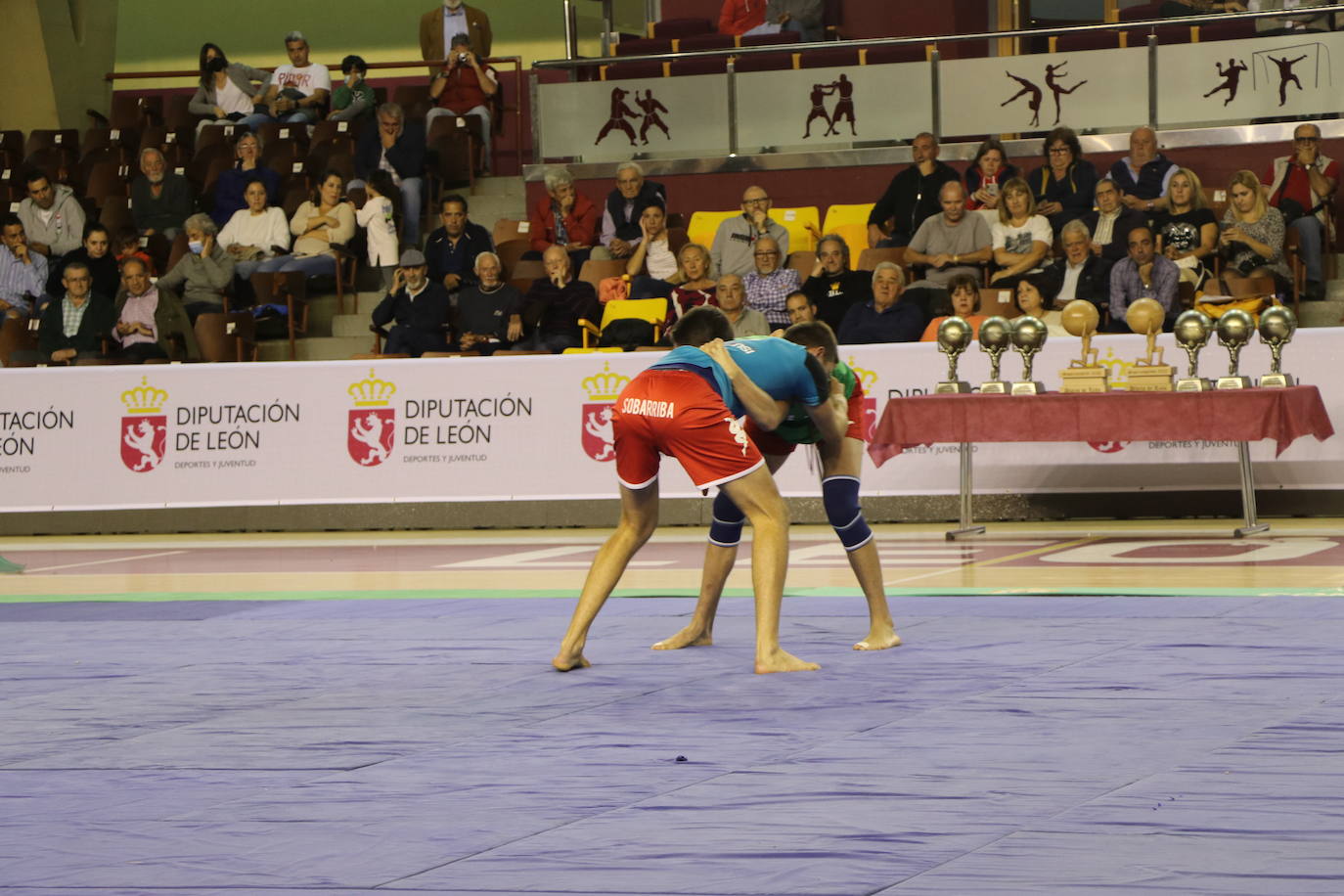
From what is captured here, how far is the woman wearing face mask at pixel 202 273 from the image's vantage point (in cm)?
1678

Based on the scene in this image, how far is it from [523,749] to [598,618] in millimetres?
3225

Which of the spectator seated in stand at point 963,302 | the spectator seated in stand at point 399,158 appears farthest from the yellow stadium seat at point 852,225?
the spectator seated in stand at point 399,158

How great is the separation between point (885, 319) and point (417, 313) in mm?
4025

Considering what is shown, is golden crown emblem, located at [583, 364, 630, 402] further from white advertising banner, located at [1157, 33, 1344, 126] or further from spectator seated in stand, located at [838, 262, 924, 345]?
white advertising banner, located at [1157, 33, 1344, 126]

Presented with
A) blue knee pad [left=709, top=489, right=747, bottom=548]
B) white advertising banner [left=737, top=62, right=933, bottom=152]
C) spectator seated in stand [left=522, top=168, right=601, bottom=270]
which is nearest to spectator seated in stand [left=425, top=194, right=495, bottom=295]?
spectator seated in stand [left=522, top=168, right=601, bottom=270]

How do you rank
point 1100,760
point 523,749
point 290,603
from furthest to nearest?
1. point 290,603
2. point 523,749
3. point 1100,760

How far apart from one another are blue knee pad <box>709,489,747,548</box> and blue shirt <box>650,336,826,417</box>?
1.73 feet

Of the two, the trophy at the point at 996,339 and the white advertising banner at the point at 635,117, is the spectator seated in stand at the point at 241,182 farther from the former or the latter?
the trophy at the point at 996,339

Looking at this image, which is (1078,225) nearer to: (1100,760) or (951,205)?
(951,205)

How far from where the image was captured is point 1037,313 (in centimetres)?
1366

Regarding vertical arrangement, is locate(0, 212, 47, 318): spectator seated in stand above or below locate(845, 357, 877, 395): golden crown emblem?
above

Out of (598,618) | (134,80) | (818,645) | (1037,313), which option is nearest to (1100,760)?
(818,645)

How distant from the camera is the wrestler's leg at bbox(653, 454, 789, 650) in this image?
7.31 m

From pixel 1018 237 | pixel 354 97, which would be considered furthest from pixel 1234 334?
pixel 354 97
